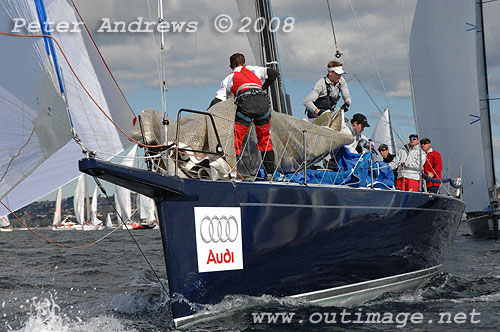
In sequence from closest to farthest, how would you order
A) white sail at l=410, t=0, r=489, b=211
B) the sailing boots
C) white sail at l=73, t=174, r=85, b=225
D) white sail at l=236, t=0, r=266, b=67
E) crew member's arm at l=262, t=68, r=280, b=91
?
crew member's arm at l=262, t=68, r=280, b=91
the sailing boots
white sail at l=236, t=0, r=266, b=67
white sail at l=410, t=0, r=489, b=211
white sail at l=73, t=174, r=85, b=225

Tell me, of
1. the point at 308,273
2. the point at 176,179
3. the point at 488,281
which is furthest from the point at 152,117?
the point at 488,281

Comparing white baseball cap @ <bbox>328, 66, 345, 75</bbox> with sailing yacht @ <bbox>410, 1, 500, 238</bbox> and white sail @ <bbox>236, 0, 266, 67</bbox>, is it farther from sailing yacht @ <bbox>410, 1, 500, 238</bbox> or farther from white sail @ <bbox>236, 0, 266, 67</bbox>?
sailing yacht @ <bbox>410, 1, 500, 238</bbox>

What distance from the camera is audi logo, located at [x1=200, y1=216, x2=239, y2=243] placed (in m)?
4.56

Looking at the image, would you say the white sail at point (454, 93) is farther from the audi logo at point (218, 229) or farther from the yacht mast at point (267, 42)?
the audi logo at point (218, 229)

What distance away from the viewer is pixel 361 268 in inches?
232

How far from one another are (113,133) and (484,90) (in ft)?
42.6

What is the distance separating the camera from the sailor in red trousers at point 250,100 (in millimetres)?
5270

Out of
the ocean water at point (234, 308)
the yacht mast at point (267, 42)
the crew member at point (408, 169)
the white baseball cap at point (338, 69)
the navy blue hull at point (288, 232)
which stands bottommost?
the ocean water at point (234, 308)

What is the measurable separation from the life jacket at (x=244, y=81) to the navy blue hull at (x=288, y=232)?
2.98 feet

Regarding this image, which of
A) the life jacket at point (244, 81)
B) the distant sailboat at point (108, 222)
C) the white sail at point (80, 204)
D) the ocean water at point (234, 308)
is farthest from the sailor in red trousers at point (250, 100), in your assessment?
the distant sailboat at point (108, 222)

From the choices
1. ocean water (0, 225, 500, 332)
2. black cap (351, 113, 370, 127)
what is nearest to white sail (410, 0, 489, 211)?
ocean water (0, 225, 500, 332)

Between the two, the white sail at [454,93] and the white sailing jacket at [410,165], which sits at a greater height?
the white sail at [454,93]

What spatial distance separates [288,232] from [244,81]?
1.33 m

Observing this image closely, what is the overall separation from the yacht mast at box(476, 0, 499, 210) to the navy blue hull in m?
9.63
